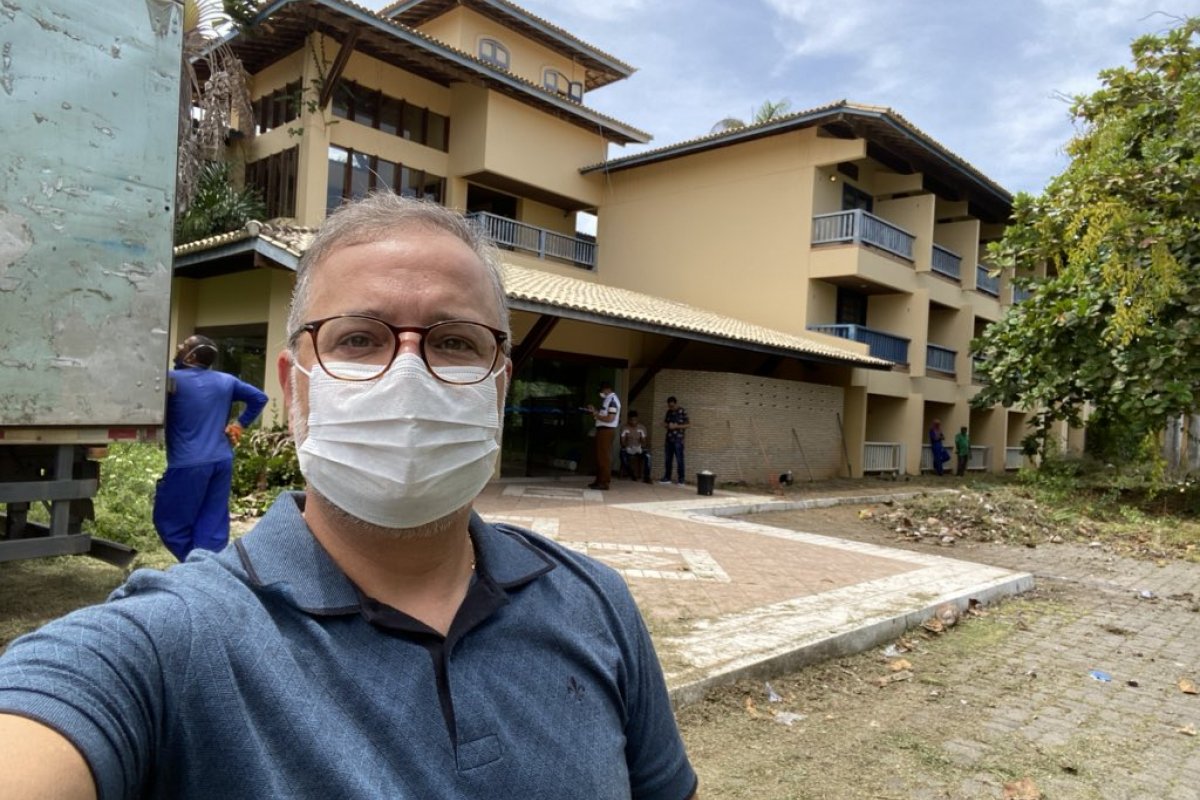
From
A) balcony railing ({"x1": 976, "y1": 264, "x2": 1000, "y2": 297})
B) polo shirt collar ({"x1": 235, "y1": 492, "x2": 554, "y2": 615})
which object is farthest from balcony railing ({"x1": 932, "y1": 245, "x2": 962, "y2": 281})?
polo shirt collar ({"x1": 235, "y1": 492, "x2": 554, "y2": 615})

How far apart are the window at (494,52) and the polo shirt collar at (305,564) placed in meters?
20.4

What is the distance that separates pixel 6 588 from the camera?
5.31 meters

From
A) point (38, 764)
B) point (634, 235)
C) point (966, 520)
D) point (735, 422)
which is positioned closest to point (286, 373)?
point (38, 764)

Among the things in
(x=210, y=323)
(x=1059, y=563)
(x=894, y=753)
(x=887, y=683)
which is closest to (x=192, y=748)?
(x=894, y=753)

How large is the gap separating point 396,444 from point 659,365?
1398cm

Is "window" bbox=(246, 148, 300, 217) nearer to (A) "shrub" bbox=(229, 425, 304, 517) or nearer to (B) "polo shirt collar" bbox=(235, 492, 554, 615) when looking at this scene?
(A) "shrub" bbox=(229, 425, 304, 517)

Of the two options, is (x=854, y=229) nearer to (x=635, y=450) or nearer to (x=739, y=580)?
(x=635, y=450)

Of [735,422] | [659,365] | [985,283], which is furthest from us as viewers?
[985,283]

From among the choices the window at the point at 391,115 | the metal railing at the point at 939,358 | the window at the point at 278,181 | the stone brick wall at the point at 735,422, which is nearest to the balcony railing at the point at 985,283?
the metal railing at the point at 939,358

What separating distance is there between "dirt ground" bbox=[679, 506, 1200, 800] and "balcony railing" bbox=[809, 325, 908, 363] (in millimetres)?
12584

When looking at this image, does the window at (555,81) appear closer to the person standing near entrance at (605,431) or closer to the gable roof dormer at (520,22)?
the gable roof dormer at (520,22)

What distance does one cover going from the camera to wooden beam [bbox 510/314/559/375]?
39.8ft

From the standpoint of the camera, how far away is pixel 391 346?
1467 millimetres

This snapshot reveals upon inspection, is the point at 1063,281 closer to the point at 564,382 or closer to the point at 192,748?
→ the point at 564,382
